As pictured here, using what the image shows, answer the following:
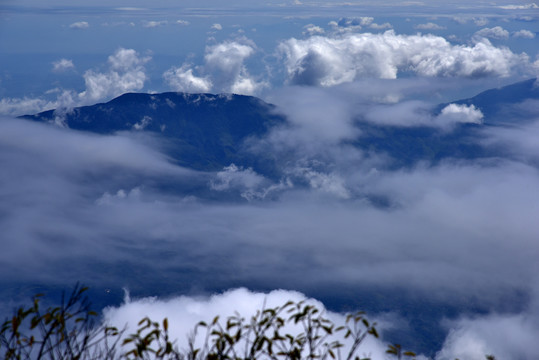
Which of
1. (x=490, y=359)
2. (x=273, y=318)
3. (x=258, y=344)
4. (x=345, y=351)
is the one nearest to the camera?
(x=258, y=344)

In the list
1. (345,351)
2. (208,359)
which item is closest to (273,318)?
(208,359)

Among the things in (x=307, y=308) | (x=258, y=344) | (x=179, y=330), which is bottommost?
(x=179, y=330)

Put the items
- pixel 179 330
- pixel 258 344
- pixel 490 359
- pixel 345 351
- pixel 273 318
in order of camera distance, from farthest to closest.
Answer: pixel 179 330, pixel 345 351, pixel 490 359, pixel 273 318, pixel 258 344

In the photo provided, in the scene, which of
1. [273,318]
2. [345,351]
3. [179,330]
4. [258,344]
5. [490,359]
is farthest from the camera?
[179,330]

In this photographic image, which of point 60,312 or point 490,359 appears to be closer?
point 60,312

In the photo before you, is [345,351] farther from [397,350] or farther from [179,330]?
[397,350]

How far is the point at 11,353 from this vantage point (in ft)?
32.2

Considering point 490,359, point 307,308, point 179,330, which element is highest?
point 307,308

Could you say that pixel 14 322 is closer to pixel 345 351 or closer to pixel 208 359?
pixel 208 359

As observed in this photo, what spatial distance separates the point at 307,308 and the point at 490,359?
5.07 m

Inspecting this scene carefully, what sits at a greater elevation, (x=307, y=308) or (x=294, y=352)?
(x=307, y=308)

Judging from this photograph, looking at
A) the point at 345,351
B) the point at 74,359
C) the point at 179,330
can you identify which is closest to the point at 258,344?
the point at 74,359

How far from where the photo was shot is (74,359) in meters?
9.61

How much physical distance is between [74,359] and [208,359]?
268cm
